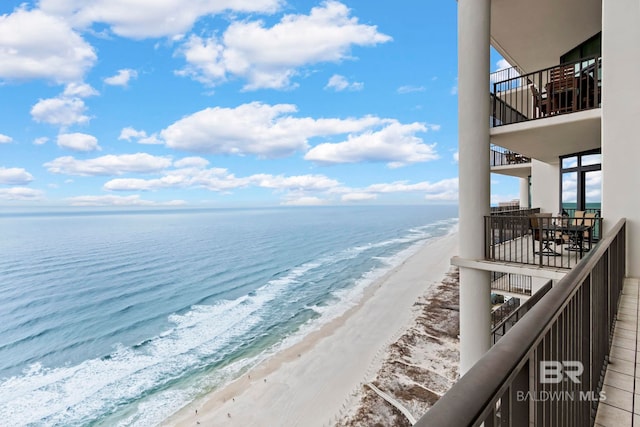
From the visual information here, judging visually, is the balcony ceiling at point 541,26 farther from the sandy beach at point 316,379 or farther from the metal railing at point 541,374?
the sandy beach at point 316,379

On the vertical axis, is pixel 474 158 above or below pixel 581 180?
above

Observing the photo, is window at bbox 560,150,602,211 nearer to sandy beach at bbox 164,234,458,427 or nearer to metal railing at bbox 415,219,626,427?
sandy beach at bbox 164,234,458,427

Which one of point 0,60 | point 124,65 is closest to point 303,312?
point 0,60

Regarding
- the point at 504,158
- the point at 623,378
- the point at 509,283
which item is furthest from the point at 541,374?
the point at 504,158

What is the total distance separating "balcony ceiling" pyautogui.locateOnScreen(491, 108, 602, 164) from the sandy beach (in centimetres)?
847

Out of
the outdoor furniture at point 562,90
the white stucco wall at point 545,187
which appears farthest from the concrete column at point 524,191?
the outdoor furniture at point 562,90

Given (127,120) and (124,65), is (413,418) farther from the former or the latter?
(127,120)

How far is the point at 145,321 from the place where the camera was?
19719 millimetres

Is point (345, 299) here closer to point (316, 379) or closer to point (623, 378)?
point (316, 379)

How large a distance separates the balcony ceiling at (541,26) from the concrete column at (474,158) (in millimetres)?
1826

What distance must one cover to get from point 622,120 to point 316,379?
481 inches

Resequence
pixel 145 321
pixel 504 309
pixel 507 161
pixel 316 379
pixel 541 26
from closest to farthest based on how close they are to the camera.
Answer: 1. pixel 541 26
2. pixel 316 379
3. pixel 507 161
4. pixel 504 309
5. pixel 145 321

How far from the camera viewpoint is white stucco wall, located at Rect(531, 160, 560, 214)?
967 cm

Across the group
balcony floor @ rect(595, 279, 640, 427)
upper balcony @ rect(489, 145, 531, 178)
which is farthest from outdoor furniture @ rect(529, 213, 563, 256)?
upper balcony @ rect(489, 145, 531, 178)
